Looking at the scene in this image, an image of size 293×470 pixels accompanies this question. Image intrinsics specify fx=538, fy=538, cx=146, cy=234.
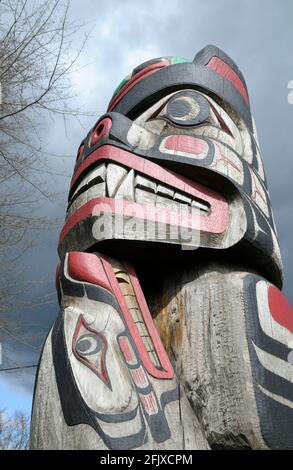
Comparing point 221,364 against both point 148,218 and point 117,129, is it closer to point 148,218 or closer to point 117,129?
point 148,218

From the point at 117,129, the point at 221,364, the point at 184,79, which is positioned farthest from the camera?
the point at 184,79

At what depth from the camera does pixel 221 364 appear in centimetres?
228

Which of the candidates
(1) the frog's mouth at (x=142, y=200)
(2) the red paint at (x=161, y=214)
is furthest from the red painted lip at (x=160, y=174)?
(2) the red paint at (x=161, y=214)

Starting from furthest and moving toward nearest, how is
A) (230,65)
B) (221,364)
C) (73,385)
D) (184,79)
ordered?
(230,65) < (184,79) < (221,364) < (73,385)

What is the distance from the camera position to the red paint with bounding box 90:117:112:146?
296 centimetres

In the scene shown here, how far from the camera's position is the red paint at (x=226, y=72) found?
369 centimetres

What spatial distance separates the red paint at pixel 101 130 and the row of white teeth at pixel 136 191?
0.76ft

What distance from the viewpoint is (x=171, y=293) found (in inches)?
106

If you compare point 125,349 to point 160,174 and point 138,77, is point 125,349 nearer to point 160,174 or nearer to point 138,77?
point 160,174

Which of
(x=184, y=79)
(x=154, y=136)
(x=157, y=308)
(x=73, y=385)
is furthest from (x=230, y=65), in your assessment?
(x=73, y=385)

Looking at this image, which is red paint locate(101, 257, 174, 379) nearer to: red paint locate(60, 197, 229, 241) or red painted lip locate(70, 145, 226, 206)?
red paint locate(60, 197, 229, 241)

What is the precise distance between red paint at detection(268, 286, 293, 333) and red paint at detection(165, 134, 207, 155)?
0.82 m

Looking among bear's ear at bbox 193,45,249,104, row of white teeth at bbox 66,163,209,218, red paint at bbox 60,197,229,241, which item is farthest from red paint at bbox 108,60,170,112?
red paint at bbox 60,197,229,241

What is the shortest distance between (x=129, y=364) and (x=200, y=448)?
17.0 inches
